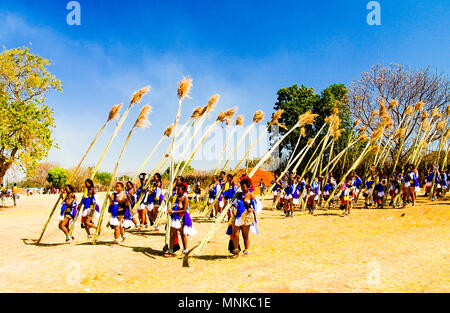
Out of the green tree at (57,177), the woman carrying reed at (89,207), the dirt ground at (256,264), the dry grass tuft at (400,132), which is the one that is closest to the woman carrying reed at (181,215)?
the dirt ground at (256,264)

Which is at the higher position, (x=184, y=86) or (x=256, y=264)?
(x=184, y=86)

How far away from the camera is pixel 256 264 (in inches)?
287

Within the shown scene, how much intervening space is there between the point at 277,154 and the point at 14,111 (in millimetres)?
27787

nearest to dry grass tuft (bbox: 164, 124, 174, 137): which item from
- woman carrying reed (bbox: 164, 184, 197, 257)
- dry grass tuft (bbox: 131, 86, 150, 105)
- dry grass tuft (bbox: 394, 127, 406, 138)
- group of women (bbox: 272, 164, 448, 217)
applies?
dry grass tuft (bbox: 131, 86, 150, 105)

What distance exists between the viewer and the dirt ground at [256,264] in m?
5.65

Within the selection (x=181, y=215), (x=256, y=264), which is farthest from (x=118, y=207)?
(x=256, y=264)

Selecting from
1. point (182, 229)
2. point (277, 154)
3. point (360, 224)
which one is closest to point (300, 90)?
point (277, 154)

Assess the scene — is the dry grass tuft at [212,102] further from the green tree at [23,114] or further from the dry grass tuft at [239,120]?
the green tree at [23,114]

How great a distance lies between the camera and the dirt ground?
5.65m

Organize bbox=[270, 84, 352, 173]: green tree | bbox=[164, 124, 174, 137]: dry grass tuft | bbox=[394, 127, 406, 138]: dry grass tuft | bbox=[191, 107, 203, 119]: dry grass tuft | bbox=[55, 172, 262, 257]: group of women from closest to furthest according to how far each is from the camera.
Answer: bbox=[55, 172, 262, 257]: group of women < bbox=[191, 107, 203, 119]: dry grass tuft < bbox=[164, 124, 174, 137]: dry grass tuft < bbox=[394, 127, 406, 138]: dry grass tuft < bbox=[270, 84, 352, 173]: green tree

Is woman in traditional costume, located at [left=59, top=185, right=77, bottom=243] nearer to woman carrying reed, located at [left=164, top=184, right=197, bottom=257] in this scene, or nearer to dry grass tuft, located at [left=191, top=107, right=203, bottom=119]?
woman carrying reed, located at [left=164, top=184, right=197, bottom=257]

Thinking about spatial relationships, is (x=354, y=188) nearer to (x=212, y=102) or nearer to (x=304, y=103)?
(x=212, y=102)

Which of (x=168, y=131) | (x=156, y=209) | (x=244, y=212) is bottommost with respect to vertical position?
(x=156, y=209)
